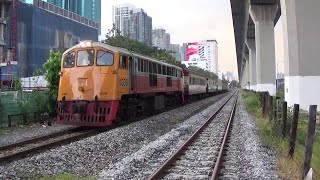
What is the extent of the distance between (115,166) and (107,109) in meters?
7.58

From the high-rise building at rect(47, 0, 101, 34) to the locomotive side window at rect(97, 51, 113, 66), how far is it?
74063 millimetres

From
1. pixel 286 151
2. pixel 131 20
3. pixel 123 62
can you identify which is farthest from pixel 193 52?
pixel 286 151

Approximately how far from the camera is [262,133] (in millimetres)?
16062

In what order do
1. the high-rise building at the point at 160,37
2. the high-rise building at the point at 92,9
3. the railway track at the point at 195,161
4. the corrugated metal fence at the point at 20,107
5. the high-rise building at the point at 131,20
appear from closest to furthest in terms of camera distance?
the railway track at the point at 195,161 < the corrugated metal fence at the point at 20,107 < the high-rise building at the point at 131,20 < the high-rise building at the point at 92,9 < the high-rise building at the point at 160,37

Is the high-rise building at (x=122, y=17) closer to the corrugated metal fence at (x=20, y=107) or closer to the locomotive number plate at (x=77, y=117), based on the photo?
the corrugated metal fence at (x=20, y=107)

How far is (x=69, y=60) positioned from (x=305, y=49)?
35.8ft

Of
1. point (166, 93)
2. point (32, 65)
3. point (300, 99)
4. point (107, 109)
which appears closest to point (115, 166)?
point (107, 109)

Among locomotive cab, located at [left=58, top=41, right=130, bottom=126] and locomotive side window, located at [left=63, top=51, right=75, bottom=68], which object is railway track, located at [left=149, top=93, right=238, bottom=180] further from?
locomotive side window, located at [left=63, top=51, right=75, bottom=68]

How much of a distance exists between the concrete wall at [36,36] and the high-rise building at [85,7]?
23016mm

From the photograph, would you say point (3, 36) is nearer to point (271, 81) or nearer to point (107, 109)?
point (271, 81)

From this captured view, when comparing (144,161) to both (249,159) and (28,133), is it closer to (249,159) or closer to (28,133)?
(249,159)

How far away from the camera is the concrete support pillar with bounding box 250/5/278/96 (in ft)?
138

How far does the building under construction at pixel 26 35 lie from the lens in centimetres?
5744

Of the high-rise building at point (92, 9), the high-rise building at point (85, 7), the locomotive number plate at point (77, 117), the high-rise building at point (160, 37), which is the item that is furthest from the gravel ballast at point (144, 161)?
the high-rise building at point (160, 37)
